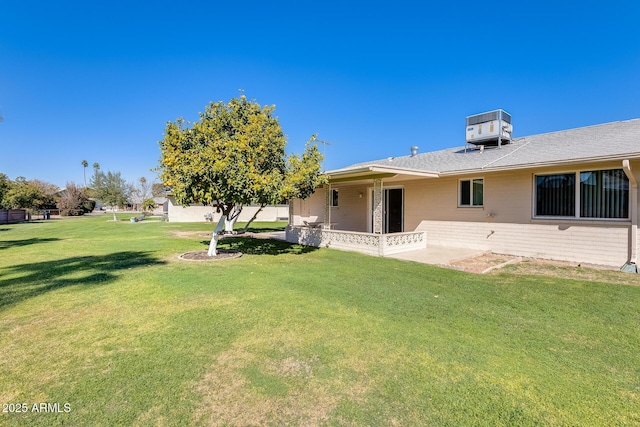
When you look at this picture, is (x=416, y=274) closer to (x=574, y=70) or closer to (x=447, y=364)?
(x=447, y=364)

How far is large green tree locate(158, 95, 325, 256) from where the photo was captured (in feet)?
27.9

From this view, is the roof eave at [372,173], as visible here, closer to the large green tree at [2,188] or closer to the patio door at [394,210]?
the patio door at [394,210]

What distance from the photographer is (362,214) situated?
1561cm

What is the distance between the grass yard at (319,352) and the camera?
2457 millimetres

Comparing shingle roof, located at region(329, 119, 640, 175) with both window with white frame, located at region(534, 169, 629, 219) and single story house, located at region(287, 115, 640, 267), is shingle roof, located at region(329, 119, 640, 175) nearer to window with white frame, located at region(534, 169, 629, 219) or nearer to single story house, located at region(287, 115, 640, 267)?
single story house, located at region(287, 115, 640, 267)

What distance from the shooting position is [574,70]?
16625 millimetres

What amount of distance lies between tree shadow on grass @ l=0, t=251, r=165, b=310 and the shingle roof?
7559mm

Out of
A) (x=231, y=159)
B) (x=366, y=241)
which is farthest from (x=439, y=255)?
(x=231, y=159)

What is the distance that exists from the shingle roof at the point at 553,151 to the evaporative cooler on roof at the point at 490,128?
1.33 ft

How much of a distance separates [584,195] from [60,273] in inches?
555

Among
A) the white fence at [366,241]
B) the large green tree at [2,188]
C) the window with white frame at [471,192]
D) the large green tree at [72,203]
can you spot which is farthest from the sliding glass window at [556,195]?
the large green tree at [72,203]

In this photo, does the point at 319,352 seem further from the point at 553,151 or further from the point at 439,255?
the point at 553,151

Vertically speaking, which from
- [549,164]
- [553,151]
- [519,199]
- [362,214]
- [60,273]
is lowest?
[60,273]

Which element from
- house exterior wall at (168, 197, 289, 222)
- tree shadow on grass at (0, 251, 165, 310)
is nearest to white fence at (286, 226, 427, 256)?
tree shadow on grass at (0, 251, 165, 310)
